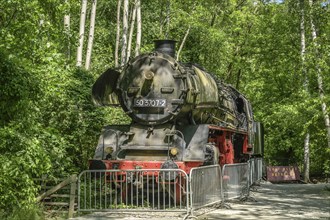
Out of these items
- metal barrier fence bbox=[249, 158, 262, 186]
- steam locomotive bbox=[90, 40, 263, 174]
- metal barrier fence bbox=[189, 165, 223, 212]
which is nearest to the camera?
metal barrier fence bbox=[189, 165, 223, 212]

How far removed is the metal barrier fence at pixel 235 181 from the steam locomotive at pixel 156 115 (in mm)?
497

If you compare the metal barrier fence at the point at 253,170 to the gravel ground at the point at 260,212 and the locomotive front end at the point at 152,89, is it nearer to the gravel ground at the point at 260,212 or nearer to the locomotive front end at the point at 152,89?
the gravel ground at the point at 260,212

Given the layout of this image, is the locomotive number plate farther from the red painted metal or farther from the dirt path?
the dirt path

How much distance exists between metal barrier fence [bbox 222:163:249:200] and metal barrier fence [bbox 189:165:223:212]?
0.42 metres

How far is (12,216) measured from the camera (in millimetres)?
9148

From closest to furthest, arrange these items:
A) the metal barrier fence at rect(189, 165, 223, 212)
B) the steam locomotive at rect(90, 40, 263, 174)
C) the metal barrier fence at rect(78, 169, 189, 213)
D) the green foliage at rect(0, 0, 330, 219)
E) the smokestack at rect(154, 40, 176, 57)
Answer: the green foliage at rect(0, 0, 330, 219), the metal barrier fence at rect(189, 165, 223, 212), the metal barrier fence at rect(78, 169, 189, 213), the steam locomotive at rect(90, 40, 263, 174), the smokestack at rect(154, 40, 176, 57)

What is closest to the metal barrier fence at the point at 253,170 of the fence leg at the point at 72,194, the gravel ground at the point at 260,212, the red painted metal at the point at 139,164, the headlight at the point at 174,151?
the gravel ground at the point at 260,212

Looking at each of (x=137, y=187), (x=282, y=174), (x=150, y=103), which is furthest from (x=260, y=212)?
(x=282, y=174)

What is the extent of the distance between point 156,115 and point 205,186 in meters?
2.06

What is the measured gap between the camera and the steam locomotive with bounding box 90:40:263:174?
11859 millimetres

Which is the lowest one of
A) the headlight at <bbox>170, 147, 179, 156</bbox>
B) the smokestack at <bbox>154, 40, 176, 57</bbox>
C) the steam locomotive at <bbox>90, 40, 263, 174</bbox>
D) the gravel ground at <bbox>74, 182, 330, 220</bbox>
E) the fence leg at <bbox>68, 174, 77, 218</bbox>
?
the gravel ground at <bbox>74, 182, 330, 220</bbox>

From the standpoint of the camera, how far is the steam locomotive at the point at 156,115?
11859 millimetres

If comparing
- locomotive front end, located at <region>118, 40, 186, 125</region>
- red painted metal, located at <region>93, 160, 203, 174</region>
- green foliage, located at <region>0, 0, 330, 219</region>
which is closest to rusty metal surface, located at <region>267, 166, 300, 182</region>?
green foliage, located at <region>0, 0, 330, 219</region>

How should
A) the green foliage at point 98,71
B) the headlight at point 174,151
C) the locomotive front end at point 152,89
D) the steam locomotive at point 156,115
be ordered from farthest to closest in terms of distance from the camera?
the locomotive front end at point 152,89
the steam locomotive at point 156,115
the headlight at point 174,151
the green foliage at point 98,71
